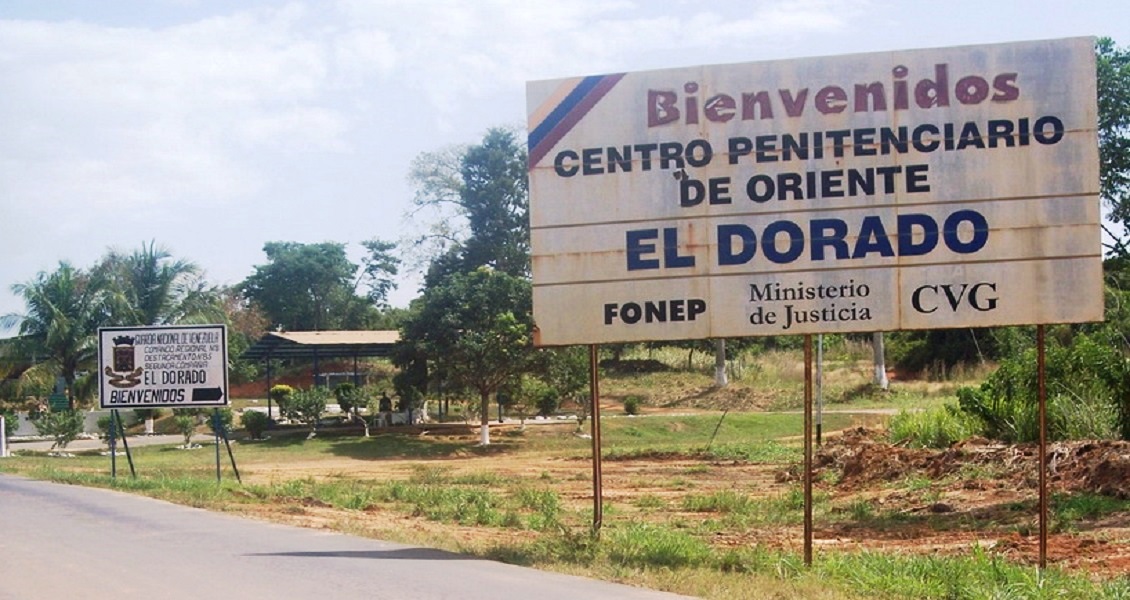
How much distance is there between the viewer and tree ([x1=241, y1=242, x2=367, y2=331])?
283 ft

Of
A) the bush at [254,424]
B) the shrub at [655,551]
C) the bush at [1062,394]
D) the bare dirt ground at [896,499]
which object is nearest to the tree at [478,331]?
the bush at [254,424]

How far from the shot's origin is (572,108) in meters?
12.6

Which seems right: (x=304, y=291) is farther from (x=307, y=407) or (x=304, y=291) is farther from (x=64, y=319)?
(x=307, y=407)

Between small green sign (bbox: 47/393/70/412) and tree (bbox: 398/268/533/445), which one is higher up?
tree (bbox: 398/268/533/445)

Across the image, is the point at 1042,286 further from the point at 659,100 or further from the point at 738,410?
the point at 738,410

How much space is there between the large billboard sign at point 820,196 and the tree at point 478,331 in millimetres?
27962

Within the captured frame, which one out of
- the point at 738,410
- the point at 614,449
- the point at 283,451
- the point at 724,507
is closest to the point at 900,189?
the point at 724,507

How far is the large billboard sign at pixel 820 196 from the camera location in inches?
460

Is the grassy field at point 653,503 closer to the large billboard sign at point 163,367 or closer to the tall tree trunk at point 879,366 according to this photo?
the large billboard sign at point 163,367

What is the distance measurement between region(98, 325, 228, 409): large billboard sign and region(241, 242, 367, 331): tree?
60294mm

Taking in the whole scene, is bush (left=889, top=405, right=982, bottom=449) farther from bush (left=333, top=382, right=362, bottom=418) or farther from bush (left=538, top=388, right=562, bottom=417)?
bush (left=333, top=382, right=362, bottom=418)

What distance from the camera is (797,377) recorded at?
2151 inches

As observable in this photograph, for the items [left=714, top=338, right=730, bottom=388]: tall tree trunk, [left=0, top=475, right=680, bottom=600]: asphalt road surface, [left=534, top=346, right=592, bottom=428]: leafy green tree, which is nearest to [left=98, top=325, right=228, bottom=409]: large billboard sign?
[left=0, top=475, right=680, bottom=600]: asphalt road surface

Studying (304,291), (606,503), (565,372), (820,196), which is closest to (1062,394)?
(606,503)
